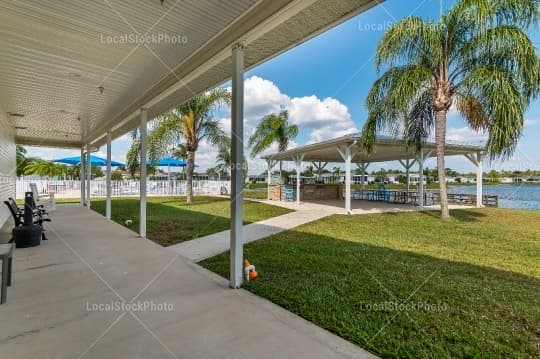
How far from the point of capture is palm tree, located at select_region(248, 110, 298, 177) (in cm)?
2086

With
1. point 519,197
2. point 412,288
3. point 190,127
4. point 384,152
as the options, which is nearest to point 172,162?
point 190,127

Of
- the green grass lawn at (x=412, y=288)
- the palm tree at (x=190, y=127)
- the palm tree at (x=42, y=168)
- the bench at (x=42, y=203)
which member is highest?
the palm tree at (x=190, y=127)

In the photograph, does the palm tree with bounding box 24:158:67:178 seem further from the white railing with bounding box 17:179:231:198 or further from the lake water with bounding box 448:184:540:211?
the lake water with bounding box 448:184:540:211

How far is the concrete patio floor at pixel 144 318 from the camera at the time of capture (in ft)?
7.36

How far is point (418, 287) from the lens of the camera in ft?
11.7

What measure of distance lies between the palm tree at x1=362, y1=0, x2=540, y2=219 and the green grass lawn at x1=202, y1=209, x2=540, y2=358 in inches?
133

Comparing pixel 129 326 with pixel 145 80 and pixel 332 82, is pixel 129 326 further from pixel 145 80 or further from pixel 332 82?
pixel 332 82

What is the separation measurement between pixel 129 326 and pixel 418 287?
132 inches

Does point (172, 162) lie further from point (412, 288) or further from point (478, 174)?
point (412, 288)

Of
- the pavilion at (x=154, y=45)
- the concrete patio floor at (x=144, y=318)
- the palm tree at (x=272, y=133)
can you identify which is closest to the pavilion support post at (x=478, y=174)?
the palm tree at (x=272, y=133)

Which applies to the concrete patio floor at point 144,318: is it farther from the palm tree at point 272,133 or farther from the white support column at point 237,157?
the palm tree at point 272,133

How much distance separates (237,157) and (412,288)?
9.09ft

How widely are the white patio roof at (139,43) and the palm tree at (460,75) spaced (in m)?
6.15

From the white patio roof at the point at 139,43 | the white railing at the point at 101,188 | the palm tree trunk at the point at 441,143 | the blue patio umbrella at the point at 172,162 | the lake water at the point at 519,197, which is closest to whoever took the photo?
the white patio roof at the point at 139,43
